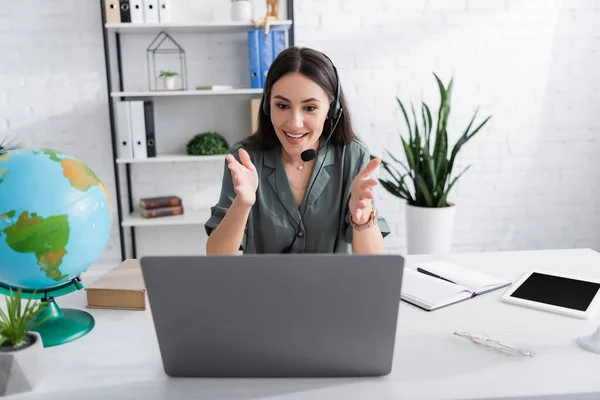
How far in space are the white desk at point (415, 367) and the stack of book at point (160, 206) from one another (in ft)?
5.61

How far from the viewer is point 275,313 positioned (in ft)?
2.65

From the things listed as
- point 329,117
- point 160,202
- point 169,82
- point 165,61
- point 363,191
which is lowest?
point 160,202

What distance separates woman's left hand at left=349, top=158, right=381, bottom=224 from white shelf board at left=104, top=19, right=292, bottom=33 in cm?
162

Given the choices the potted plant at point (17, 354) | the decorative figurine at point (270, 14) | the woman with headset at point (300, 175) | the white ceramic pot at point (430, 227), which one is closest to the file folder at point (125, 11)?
the decorative figurine at point (270, 14)

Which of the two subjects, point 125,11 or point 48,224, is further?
point 125,11

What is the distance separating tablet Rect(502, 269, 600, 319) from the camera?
1129 mm

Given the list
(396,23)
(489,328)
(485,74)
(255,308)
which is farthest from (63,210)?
(485,74)

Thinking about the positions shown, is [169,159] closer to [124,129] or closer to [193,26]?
[124,129]

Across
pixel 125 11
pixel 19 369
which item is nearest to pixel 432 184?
pixel 125 11

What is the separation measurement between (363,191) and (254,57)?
166 centimetres

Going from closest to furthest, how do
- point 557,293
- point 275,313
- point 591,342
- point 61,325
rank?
point 275,313 → point 591,342 → point 61,325 → point 557,293

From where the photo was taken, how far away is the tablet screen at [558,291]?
1.16 metres

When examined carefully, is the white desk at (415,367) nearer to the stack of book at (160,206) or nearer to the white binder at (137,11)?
the stack of book at (160,206)

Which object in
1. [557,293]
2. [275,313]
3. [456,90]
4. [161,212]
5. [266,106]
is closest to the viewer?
[275,313]
